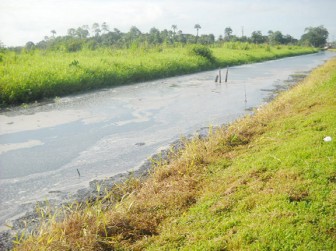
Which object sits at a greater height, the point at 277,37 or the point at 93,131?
the point at 277,37

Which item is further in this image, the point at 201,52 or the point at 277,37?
the point at 277,37

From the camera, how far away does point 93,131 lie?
33.7 ft

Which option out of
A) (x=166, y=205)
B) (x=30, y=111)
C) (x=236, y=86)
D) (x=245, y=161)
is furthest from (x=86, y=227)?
(x=236, y=86)

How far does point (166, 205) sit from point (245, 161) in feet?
6.63

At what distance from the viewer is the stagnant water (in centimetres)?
679

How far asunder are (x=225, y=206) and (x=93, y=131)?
21.2 ft

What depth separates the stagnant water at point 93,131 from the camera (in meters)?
6.79

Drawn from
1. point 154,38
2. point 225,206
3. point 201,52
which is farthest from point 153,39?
point 225,206

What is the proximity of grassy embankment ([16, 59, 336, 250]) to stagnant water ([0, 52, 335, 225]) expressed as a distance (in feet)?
4.58

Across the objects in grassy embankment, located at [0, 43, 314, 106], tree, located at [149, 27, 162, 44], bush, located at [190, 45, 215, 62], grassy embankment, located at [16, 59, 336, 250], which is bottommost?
grassy embankment, located at [16, 59, 336, 250]

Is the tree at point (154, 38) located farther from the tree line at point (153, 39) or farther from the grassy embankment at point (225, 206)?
the grassy embankment at point (225, 206)

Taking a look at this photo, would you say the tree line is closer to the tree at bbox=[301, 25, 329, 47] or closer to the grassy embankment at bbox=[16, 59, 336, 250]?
the tree at bbox=[301, 25, 329, 47]

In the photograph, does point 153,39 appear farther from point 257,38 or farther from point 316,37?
point 316,37

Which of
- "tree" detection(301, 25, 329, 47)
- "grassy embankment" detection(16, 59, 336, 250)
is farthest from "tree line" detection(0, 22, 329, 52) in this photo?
"grassy embankment" detection(16, 59, 336, 250)
